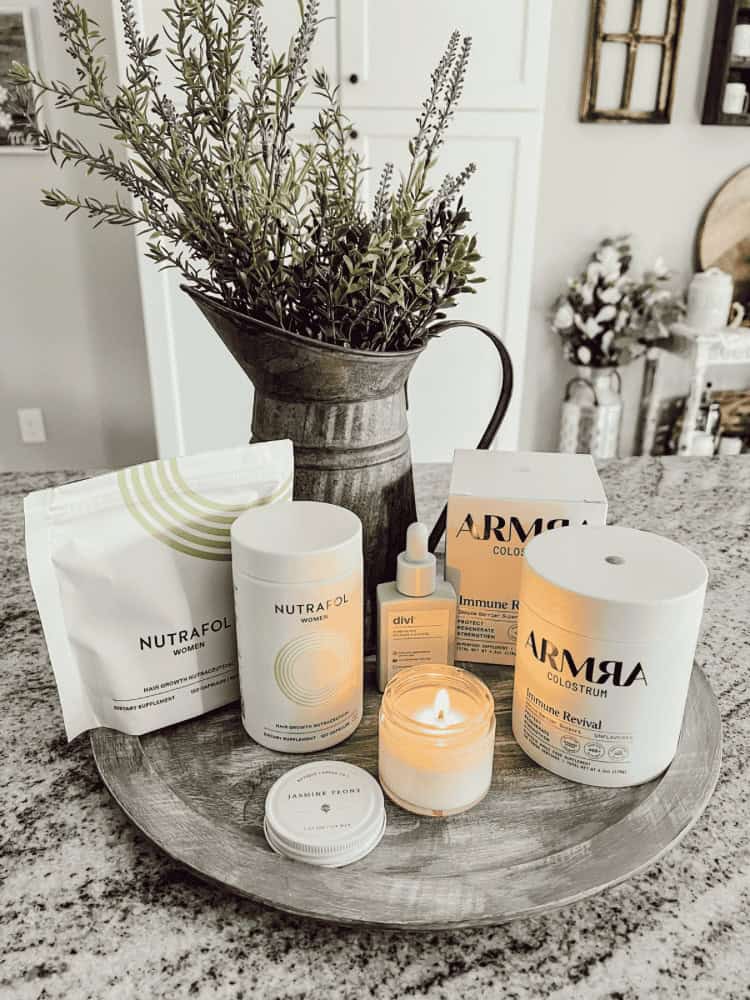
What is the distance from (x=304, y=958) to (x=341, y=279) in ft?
1.39

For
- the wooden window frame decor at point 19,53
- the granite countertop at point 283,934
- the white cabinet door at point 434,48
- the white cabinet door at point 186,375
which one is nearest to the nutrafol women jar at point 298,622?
the granite countertop at point 283,934

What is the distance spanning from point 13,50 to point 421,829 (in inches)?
107

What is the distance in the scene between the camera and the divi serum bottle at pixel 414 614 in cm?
63

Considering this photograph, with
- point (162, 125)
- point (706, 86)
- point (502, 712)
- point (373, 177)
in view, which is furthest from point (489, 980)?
point (706, 86)

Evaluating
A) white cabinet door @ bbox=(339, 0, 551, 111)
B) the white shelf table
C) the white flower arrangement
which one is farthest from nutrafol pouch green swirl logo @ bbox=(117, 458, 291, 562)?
the white shelf table

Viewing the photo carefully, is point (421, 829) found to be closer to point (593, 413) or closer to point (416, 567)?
point (416, 567)

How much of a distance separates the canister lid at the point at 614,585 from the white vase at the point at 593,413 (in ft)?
7.50

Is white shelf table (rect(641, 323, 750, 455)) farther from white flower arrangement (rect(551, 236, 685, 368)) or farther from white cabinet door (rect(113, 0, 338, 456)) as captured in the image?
white cabinet door (rect(113, 0, 338, 456))

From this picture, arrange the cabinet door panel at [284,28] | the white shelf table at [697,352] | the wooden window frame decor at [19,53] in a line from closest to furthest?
the cabinet door panel at [284,28] < the wooden window frame decor at [19,53] < the white shelf table at [697,352]

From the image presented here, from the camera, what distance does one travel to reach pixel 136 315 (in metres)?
2.71

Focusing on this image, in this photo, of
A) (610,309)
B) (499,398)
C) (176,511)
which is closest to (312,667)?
(176,511)

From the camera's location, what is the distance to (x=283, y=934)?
A: 1.48 feet

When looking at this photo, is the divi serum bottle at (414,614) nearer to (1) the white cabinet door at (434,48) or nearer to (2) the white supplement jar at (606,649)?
(2) the white supplement jar at (606,649)

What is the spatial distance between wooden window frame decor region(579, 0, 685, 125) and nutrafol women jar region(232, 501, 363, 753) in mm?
2510
